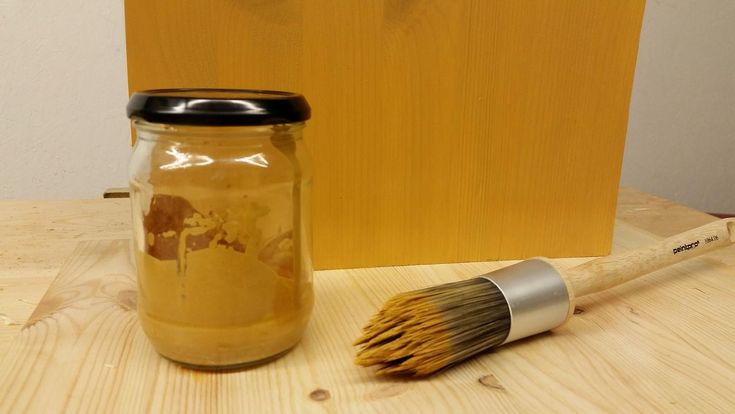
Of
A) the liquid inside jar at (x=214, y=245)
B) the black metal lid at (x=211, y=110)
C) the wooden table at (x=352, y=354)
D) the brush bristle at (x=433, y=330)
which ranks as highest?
the black metal lid at (x=211, y=110)

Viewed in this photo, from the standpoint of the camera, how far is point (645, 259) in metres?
0.66

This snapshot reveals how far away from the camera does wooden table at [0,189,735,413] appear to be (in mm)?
467

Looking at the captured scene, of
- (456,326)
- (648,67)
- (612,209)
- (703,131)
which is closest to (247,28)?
(456,326)

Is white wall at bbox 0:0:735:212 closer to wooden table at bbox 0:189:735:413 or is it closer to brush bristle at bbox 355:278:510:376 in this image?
wooden table at bbox 0:189:735:413

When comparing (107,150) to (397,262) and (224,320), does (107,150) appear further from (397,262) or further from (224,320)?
(224,320)

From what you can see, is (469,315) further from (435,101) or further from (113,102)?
(113,102)

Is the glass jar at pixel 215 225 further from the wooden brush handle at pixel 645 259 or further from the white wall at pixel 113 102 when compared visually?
the white wall at pixel 113 102

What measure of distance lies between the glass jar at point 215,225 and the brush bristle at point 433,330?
0.08 meters

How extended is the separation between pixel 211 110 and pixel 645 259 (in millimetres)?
474

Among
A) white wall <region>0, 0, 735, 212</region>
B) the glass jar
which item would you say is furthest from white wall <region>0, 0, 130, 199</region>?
the glass jar

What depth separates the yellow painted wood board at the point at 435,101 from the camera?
0.66 metres

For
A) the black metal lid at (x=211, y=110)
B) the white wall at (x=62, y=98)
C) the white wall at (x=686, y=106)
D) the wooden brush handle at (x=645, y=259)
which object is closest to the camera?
the black metal lid at (x=211, y=110)

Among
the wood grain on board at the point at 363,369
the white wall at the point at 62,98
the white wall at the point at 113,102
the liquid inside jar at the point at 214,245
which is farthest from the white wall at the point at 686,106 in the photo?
the liquid inside jar at the point at 214,245

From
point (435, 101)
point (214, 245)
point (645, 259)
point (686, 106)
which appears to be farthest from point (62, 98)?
point (686, 106)
